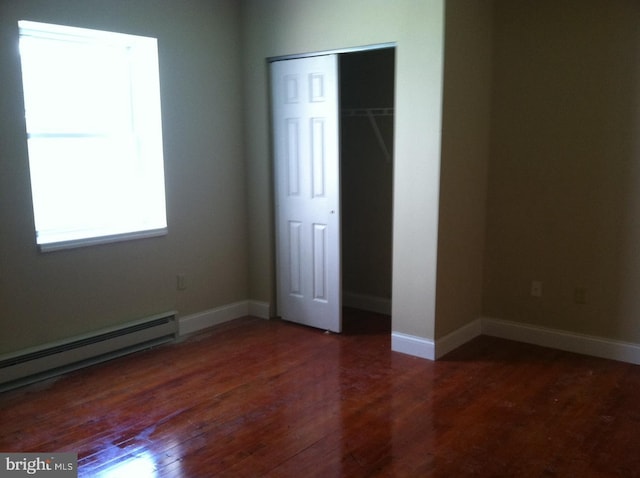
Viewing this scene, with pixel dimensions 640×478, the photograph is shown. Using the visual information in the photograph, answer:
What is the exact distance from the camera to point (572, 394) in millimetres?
3324

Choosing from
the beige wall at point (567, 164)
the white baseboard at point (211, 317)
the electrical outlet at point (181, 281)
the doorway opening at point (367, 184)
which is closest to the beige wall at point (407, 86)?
the doorway opening at point (367, 184)

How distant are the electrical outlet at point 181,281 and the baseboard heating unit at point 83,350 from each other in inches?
8.7

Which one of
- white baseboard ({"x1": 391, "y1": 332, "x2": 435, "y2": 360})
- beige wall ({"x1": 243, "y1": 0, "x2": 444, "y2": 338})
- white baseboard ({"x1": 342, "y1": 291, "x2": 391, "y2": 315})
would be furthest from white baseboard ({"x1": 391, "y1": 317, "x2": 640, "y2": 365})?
white baseboard ({"x1": 342, "y1": 291, "x2": 391, "y2": 315})

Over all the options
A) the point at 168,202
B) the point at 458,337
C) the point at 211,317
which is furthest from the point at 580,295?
the point at 168,202

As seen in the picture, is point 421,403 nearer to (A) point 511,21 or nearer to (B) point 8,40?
(A) point 511,21

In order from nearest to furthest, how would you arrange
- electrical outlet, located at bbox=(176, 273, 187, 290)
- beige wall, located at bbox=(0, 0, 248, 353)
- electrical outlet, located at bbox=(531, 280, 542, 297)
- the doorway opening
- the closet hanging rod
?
beige wall, located at bbox=(0, 0, 248, 353), electrical outlet, located at bbox=(531, 280, 542, 297), electrical outlet, located at bbox=(176, 273, 187, 290), the closet hanging rod, the doorway opening

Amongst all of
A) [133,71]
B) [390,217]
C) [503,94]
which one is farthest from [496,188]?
[133,71]

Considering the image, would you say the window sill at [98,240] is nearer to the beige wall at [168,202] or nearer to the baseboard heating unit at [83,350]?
the beige wall at [168,202]

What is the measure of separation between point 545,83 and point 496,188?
78 cm

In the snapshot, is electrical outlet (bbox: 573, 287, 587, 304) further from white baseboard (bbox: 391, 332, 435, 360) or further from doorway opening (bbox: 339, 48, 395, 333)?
doorway opening (bbox: 339, 48, 395, 333)

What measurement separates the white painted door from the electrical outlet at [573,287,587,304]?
1.64 metres

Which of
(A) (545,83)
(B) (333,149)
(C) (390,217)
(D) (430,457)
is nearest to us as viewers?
(D) (430,457)

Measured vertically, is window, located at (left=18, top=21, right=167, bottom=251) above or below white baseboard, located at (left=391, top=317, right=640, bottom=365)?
above

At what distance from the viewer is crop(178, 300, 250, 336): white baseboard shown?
4.46 metres
